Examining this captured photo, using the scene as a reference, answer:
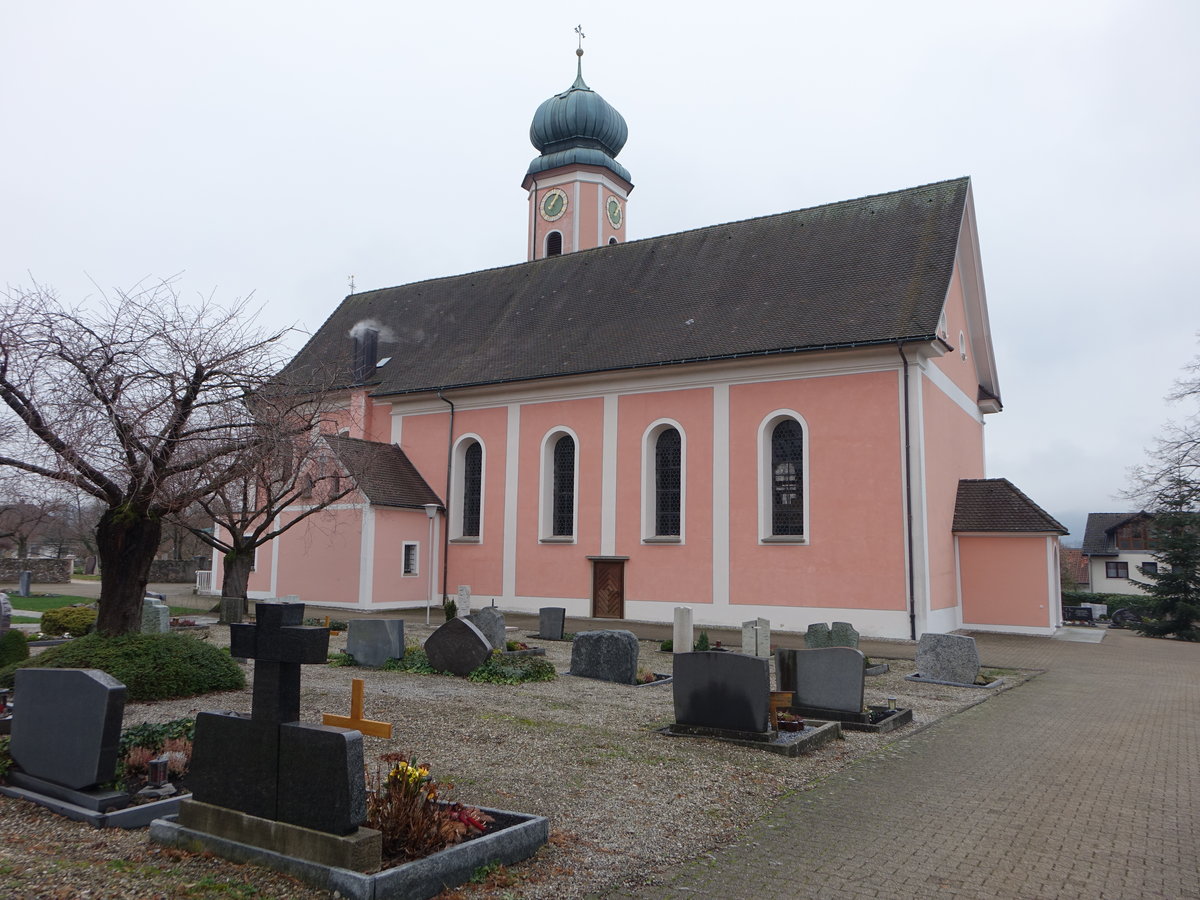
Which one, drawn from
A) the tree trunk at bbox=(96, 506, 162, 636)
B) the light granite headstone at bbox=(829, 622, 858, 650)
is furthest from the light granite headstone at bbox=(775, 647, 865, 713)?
the tree trunk at bbox=(96, 506, 162, 636)

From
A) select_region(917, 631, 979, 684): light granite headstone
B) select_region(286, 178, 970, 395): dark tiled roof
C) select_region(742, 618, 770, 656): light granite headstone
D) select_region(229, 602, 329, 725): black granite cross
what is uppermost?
select_region(286, 178, 970, 395): dark tiled roof

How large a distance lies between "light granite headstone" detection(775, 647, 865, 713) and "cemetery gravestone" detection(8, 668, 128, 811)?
7.24 metres

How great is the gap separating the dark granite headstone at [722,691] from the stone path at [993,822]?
3.71 ft

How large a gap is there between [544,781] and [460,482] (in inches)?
825

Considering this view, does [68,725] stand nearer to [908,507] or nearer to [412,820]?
[412,820]

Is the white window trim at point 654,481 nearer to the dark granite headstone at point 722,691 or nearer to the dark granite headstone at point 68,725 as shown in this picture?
the dark granite headstone at point 722,691

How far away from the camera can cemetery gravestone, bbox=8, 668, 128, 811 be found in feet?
19.6

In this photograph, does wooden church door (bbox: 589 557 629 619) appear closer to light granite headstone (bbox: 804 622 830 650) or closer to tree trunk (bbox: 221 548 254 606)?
light granite headstone (bbox: 804 622 830 650)

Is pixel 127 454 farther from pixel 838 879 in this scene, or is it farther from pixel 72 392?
pixel 838 879

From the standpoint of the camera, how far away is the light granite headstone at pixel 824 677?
33.2 feet

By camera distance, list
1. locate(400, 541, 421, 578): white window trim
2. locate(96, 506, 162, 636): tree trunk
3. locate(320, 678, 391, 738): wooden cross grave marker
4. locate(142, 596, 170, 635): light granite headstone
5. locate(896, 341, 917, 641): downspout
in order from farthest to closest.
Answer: locate(400, 541, 421, 578): white window trim → locate(896, 341, 917, 641): downspout → locate(142, 596, 170, 635): light granite headstone → locate(96, 506, 162, 636): tree trunk → locate(320, 678, 391, 738): wooden cross grave marker

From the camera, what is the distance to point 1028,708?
11.7 meters

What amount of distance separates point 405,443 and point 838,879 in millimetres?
25165

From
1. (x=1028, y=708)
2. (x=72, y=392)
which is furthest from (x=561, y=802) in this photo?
(x=1028, y=708)
